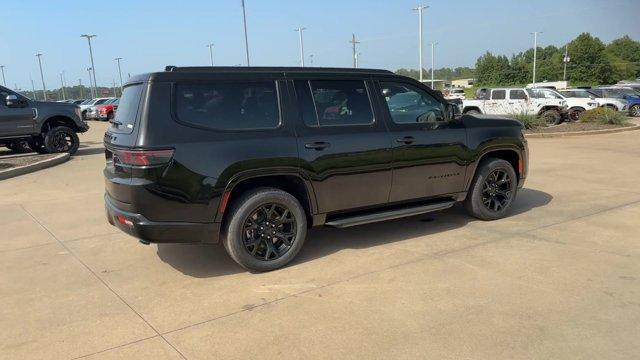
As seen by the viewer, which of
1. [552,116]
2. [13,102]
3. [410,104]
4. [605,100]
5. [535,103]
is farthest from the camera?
[605,100]

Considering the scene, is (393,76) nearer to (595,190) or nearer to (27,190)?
(595,190)

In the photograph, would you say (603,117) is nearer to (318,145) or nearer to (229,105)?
(318,145)

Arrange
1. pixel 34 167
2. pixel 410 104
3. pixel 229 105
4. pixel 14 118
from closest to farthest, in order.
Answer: pixel 229 105, pixel 410 104, pixel 34 167, pixel 14 118

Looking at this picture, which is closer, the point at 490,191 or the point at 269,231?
the point at 269,231

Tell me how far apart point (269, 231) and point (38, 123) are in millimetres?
11038

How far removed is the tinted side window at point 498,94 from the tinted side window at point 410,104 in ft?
56.9

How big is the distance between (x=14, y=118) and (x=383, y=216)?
37.2 ft

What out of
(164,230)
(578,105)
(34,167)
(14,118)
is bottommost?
(34,167)

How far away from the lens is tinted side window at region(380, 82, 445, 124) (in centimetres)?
544

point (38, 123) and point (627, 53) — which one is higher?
point (627, 53)

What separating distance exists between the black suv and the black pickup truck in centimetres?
961

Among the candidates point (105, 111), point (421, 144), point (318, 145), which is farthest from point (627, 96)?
point (105, 111)

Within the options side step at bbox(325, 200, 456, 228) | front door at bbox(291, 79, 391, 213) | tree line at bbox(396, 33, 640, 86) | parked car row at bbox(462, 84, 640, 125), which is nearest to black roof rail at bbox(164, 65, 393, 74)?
front door at bbox(291, 79, 391, 213)

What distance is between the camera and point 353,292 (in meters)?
4.20
